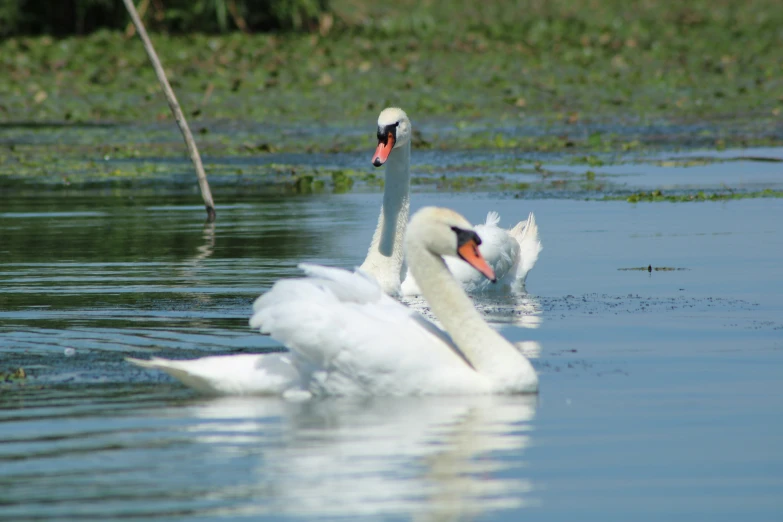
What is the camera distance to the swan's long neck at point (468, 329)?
22.9 ft

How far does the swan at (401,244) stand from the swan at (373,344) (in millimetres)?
2869

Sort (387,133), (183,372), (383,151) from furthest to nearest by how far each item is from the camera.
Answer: (387,133)
(383,151)
(183,372)

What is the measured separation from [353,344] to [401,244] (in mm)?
3946

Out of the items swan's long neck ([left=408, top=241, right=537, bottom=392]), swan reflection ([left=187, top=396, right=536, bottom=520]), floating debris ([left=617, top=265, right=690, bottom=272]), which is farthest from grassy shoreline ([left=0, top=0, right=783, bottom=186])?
swan reflection ([left=187, top=396, right=536, bottom=520])

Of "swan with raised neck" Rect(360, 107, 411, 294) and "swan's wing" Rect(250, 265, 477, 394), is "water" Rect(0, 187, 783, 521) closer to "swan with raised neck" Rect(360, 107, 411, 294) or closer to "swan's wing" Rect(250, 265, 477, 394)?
"swan's wing" Rect(250, 265, 477, 394)

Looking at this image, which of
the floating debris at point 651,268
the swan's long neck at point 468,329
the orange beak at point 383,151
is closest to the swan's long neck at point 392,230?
the orange beak at point 383,151

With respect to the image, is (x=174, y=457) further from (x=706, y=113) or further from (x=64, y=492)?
(x=706, y=113)

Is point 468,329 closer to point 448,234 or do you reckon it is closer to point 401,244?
point 448,234

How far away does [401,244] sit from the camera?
1084 cm

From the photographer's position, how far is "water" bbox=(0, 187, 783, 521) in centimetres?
536

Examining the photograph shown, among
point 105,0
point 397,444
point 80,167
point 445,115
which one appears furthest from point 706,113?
point 397,444

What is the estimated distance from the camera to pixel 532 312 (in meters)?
9.50

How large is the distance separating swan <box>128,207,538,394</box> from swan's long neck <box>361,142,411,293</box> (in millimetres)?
2964

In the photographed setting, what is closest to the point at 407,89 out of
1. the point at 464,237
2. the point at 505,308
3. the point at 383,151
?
the point at 383,151
